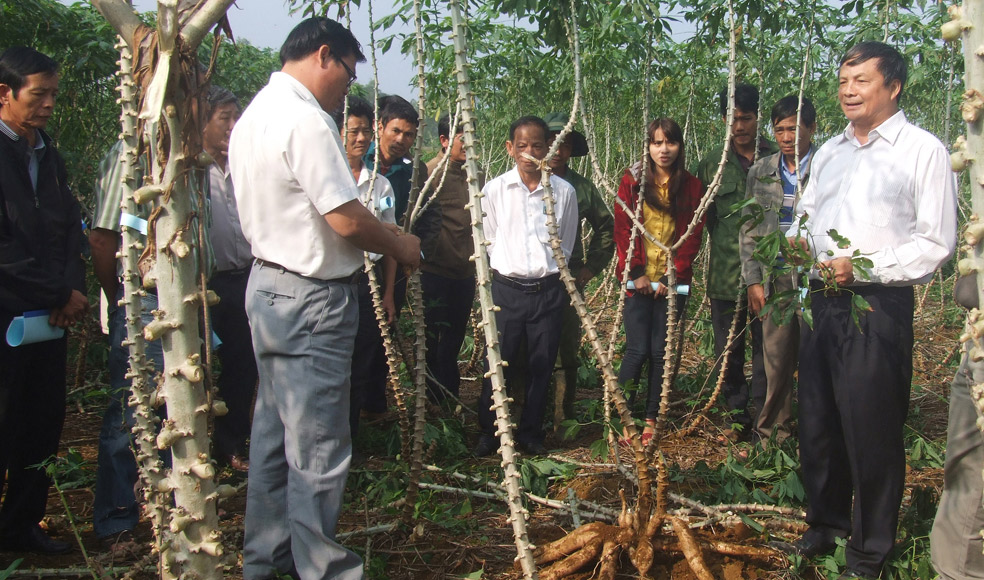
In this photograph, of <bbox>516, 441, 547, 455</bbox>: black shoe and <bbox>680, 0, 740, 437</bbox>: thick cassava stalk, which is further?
<bbox>516, 441, 547, 455</bbox>: black shoe

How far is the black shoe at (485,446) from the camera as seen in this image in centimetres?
403

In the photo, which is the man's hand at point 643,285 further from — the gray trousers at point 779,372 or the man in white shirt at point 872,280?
the man in white shirt at point 872,280

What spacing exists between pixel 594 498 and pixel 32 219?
2.52m

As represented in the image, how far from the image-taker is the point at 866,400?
2.50 metres

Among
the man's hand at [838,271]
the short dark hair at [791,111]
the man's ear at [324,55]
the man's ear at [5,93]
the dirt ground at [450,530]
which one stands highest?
the short dark hair at [791,111]

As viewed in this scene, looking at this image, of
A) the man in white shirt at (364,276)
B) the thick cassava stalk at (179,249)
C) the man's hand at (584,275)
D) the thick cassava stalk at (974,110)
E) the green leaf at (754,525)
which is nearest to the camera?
the thick cassava stalk at (974,110)

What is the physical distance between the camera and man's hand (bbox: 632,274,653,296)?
13.7ft

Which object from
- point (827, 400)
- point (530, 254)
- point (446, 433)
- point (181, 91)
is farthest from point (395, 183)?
point (181, 91)

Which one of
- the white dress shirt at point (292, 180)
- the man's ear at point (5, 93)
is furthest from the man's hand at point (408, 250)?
the man's ear at point (5, 93)

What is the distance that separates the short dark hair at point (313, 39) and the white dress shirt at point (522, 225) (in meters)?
1.56

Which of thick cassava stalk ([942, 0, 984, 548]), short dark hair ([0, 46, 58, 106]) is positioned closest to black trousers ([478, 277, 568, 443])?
short dark hair ([0, 46, 58, 106])

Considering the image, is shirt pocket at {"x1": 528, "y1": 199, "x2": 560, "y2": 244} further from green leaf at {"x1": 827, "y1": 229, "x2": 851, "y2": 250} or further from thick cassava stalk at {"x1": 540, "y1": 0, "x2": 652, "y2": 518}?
green leaf at {"x1": 827, "y1": 229, "x2": 851, "y2": 250}

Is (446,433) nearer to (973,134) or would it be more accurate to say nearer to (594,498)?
(594,498)

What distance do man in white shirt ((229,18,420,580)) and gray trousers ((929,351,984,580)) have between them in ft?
5.65
